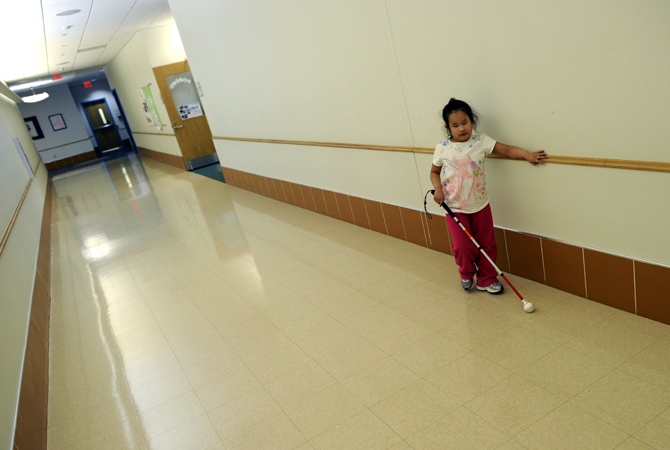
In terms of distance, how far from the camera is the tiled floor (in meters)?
1.89

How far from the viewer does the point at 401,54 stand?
10.4ft

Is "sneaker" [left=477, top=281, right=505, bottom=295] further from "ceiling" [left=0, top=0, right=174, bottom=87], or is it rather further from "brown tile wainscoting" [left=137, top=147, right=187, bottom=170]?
"brown tile wainscoting" [left=137, top=147, right=187, bottom=170]

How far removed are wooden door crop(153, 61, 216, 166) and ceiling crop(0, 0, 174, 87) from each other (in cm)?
98

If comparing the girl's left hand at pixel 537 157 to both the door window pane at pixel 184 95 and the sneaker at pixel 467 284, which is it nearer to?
the sneaker at pixel 467 284

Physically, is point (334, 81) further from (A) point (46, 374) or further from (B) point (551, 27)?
(A) point (46, 374)

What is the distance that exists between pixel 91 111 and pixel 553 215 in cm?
2145

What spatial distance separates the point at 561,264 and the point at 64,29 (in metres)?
7.72

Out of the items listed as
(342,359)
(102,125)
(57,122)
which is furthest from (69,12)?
(102,125)

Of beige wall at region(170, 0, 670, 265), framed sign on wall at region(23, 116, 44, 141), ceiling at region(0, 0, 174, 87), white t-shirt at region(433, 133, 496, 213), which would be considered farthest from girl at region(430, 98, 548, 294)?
framed sign on wall at region(23, 116, 44, 141)

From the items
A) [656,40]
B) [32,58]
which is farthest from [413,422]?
[32,58]

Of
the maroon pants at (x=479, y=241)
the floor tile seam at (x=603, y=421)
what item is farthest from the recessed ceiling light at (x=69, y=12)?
the floor tile seam at (x=603, y=421)

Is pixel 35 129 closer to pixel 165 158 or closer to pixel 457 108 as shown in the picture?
pixel 165 158

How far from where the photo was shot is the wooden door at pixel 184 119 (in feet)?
32.8

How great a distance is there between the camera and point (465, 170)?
265cm
